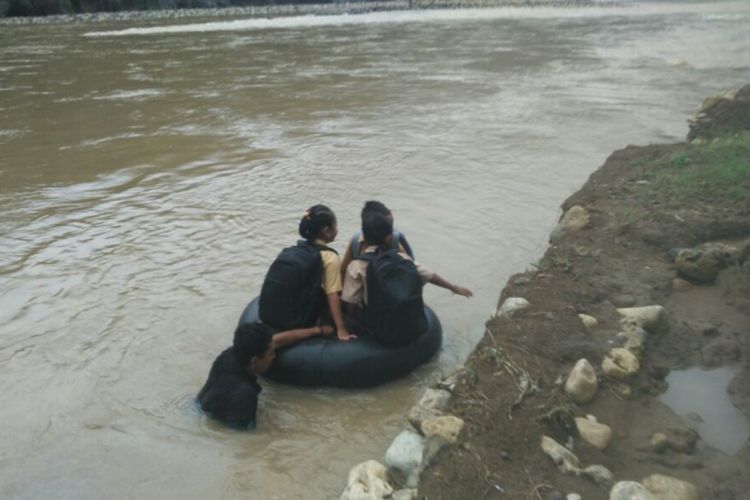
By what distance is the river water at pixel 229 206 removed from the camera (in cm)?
414

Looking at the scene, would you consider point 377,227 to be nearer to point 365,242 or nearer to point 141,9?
point 365,242

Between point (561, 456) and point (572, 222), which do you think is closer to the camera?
point (561, 456)

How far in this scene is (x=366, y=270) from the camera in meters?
4.61

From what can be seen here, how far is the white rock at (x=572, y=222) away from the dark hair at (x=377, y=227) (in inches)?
93.6

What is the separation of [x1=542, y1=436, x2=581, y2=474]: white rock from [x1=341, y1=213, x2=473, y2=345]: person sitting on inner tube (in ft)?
4.69

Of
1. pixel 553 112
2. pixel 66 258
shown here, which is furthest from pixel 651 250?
pixel 553 112

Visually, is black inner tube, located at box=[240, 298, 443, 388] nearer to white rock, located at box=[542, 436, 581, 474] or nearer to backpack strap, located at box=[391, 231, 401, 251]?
backpack strap, located at box=[391, 231, 401, 251]

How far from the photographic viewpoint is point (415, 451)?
3488 millimetres

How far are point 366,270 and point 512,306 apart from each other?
1090 millimetres

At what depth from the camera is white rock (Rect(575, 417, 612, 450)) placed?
3.43 m

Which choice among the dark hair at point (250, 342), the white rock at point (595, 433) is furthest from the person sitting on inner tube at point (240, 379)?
the white rock at point (595, 433)

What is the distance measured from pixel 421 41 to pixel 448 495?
87.9ft

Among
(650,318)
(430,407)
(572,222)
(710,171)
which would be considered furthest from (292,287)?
(710,171)

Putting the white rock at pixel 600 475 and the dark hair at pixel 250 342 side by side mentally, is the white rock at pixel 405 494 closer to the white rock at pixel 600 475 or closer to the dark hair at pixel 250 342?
the white rock at pixel 600 475
